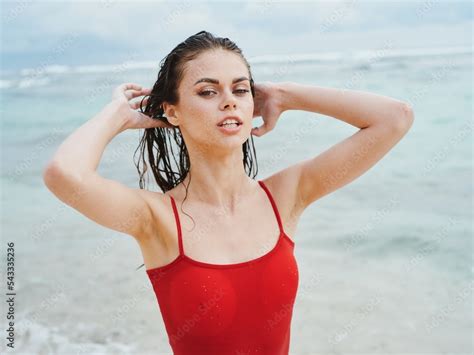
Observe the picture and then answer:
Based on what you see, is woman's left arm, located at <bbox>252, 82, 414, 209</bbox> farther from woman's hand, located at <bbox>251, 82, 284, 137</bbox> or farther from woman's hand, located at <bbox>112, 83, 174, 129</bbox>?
woman's hand, located at <bbox>112, 83, 174, 129</bbox>

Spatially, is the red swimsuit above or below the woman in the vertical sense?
below

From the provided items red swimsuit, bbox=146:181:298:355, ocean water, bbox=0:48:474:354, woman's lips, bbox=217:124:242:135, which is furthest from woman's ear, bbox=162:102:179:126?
ocean water, bbox=0:48:474:354

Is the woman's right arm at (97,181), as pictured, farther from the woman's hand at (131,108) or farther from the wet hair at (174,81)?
the wet hair at (174,81)

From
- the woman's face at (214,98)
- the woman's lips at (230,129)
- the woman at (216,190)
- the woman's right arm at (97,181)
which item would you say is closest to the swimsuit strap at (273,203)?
the woman at (216,190)

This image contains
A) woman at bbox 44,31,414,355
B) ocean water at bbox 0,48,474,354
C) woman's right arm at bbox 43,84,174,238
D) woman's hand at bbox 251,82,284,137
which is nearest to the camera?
woman's right arm at bbox 43,84,174,238

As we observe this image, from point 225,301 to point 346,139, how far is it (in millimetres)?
706

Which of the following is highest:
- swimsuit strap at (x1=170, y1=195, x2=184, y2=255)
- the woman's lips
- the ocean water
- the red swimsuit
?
the woman's lips

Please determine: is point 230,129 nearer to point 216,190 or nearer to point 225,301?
point 216,190

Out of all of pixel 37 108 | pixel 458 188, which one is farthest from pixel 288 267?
pixel 37 108

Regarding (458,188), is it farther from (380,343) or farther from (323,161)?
(323,161)

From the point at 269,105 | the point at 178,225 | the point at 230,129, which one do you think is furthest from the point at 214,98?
the point at 178,225

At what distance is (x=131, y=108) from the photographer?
226 cm

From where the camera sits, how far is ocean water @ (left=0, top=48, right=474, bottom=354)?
4691 mm

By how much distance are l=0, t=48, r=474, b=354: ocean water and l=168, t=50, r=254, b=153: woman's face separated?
2794 millimetres
